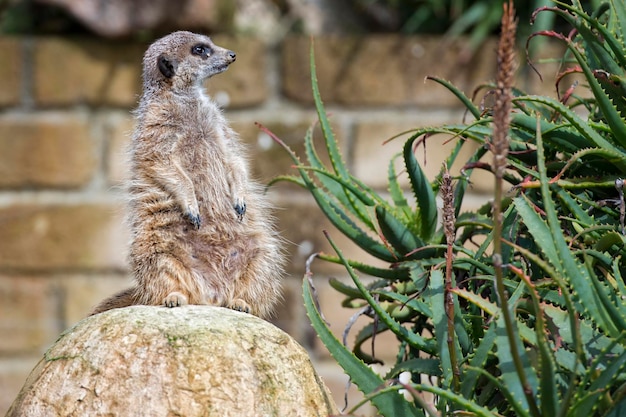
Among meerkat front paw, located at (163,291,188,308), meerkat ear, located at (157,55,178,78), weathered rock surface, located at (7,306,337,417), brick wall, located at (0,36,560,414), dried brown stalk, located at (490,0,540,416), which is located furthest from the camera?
brick wall, located at (0,36,560,414)

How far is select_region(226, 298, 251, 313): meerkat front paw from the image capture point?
189 centimetres

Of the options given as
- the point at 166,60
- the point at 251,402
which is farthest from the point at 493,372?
the point at 166,60

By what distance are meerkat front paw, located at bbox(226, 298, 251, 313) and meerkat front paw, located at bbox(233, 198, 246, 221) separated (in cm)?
17

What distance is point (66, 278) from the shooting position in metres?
3.58

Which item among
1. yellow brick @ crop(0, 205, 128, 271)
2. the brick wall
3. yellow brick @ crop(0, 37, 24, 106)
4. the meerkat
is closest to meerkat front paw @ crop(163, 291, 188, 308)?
the meerkat

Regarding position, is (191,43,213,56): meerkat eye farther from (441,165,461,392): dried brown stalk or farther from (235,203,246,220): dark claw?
(441,165,461,392): dried brown stalk

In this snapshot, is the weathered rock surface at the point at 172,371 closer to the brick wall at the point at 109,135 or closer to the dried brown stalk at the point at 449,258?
the dried brown stalk at the point at 449,258

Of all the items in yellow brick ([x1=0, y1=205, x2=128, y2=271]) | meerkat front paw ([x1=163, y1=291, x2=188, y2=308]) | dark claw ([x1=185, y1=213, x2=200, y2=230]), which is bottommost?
yellow brick ([x1=0, y1=205, x2=128, y2=271])

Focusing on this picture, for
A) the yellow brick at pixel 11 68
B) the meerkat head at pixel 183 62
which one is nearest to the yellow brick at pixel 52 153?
the yellow brick at pixel 11 68

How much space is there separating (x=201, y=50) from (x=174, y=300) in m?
0.63

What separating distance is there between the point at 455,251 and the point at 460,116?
174 centimetres

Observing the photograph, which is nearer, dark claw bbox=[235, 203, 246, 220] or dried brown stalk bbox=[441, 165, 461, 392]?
dried brown stalk bbox=[441, 165, 461, 392]

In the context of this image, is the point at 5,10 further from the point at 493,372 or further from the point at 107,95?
the point at 493,372

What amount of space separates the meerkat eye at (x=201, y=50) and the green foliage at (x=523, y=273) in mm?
314
